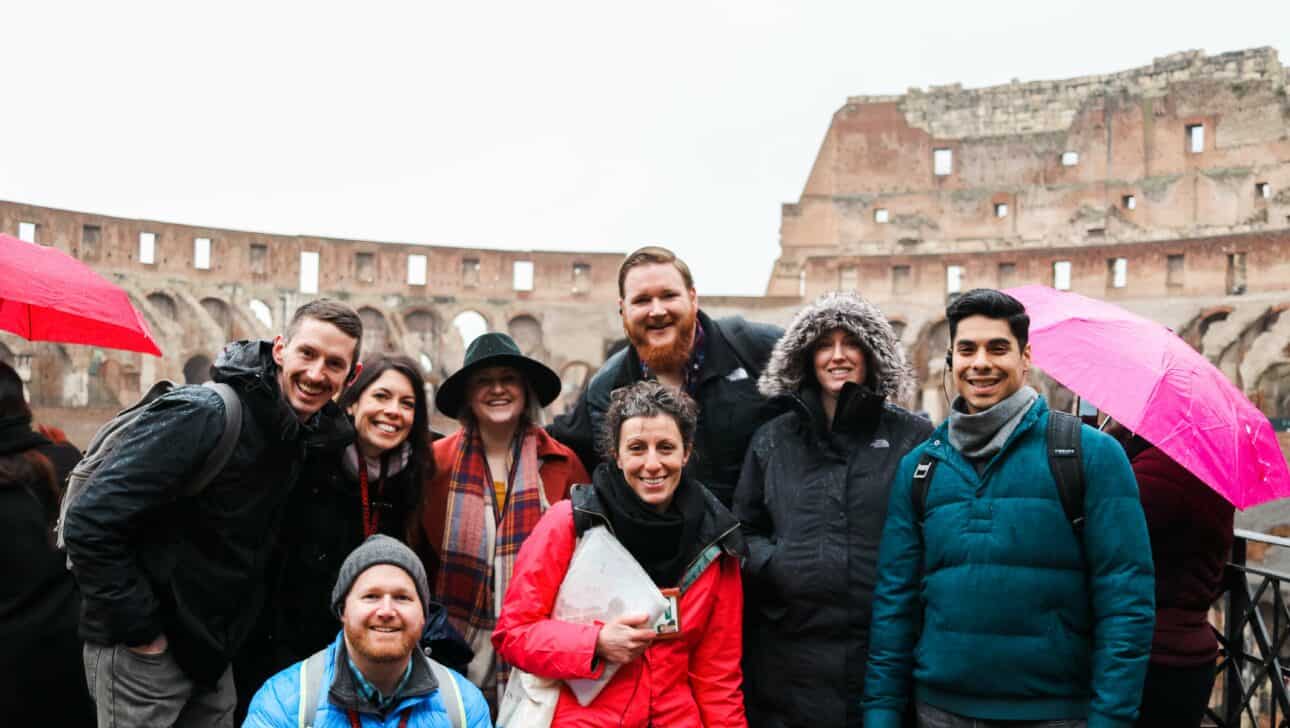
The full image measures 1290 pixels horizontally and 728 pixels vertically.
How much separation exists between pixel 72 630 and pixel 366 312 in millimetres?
27834

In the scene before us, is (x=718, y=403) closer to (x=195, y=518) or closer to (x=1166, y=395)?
(x=1166, y=395)

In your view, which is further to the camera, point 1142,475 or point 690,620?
point 1142,475

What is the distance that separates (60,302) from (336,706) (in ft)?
9.53

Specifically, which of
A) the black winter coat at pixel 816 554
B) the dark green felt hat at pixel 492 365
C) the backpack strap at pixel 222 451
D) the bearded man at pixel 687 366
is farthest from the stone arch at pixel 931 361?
the backpack strap at pixel 222 451

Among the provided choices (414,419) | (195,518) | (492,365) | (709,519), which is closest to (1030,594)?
→ (709,519)

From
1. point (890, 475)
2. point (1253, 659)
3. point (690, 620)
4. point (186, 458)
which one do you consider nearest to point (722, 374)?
point (890, 475)

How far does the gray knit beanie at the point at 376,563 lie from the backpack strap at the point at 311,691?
0.62 ft

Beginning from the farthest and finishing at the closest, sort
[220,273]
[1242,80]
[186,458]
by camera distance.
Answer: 1. [1242,80]
2. [220,273]
3. [186,458]

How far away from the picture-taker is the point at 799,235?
3606 centimetres

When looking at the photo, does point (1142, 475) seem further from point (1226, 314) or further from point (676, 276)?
point (1226, 314)

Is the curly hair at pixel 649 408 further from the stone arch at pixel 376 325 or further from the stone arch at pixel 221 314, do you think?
the stone arch at pixel 221 314

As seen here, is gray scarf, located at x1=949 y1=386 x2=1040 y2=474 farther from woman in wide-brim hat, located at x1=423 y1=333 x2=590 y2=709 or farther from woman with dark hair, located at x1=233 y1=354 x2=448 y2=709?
woman with dark hair, located at x1=233 y1=354 x2=448 y2=709

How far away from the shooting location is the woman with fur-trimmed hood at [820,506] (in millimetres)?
3586

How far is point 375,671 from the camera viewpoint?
10.6ft
